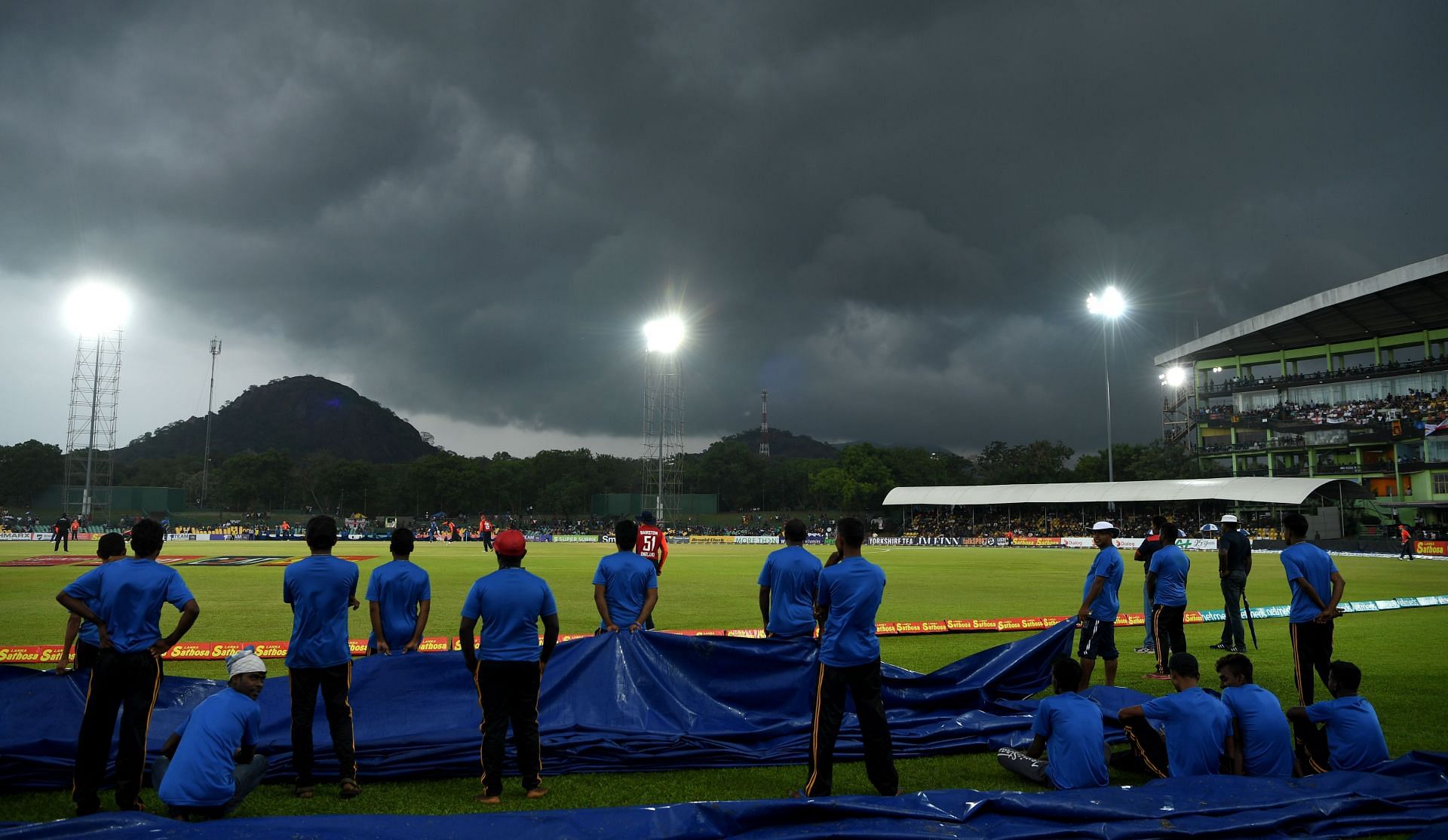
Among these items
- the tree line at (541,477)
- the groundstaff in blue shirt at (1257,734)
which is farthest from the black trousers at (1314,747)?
the tree line at (541,477)

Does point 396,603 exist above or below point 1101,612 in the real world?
above

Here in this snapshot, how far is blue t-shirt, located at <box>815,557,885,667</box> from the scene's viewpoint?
5.91 m

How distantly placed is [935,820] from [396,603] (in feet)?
Result: 17.9

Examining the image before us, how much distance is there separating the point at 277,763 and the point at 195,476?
150 m

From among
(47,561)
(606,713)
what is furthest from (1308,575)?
(47,561)

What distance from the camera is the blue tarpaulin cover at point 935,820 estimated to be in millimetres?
4762

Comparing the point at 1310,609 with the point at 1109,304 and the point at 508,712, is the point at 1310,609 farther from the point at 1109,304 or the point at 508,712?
the point at 1109,304

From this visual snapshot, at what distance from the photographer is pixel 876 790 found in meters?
6.11

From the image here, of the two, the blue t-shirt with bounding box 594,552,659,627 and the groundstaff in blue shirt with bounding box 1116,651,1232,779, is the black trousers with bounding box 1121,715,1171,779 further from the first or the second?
the blue t-shirt with bounding box 594,552,659,627

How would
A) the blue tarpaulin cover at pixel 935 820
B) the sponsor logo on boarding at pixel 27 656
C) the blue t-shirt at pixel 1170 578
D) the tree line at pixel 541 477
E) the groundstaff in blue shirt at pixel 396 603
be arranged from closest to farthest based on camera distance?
the blue tarpaulin cover at pixel 935 820 → the groundstaff in blue shirt at pixel 396 603 → the blue t-shirt at pixel 1170 578 → the sponsor logo on boarding at pixel 27 656 → the tree line at pixel 541 477

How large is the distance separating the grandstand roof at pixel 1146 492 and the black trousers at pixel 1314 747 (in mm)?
57496

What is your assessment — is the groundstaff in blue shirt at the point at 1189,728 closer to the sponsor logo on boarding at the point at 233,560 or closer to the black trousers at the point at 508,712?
the black trousers at the point at 508,712

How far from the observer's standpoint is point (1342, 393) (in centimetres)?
7400

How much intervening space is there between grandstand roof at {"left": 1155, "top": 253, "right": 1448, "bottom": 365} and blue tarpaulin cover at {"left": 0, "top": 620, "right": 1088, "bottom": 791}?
64472 mm
